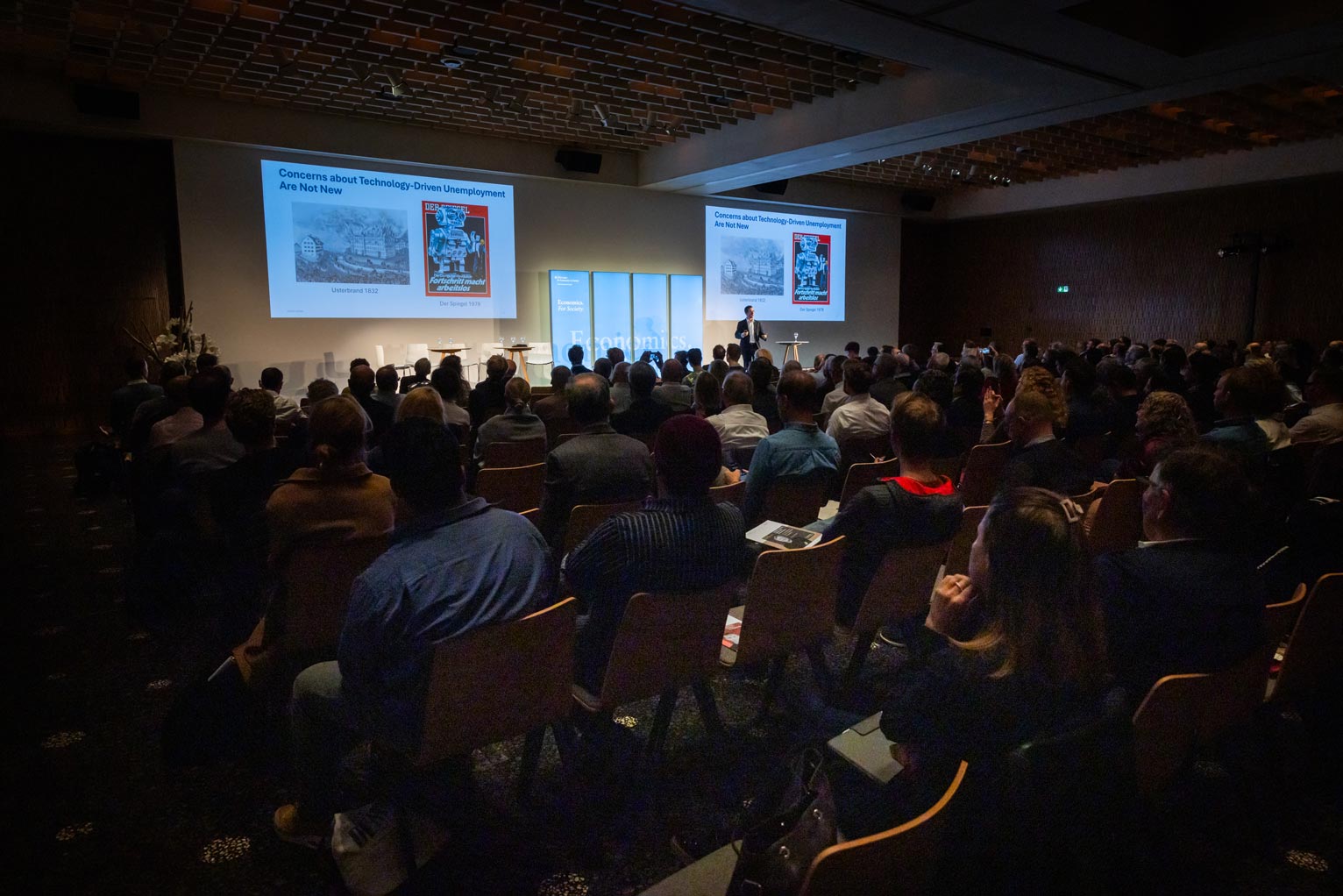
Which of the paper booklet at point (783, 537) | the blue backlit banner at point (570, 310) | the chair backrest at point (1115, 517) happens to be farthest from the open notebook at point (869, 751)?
the blue backlit banner at point (570, 310)

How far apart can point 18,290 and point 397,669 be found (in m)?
10.4

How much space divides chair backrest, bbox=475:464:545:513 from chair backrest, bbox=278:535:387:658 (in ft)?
4.48

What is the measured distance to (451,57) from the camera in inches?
305

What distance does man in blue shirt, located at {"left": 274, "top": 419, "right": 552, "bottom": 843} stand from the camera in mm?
1856

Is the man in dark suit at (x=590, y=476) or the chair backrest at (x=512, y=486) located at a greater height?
the man in dark suit at (x=590, y=476)

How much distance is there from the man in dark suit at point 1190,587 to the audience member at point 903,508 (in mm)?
800

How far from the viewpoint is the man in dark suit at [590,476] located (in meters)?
3.36

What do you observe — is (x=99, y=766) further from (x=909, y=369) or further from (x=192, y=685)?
(x=909, y=369)

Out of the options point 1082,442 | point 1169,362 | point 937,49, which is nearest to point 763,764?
point 1082,442

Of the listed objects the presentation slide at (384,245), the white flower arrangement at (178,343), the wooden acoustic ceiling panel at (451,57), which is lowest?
the white flower arrangement at (178,343)

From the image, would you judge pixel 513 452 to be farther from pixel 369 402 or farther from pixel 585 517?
pixel 585 517

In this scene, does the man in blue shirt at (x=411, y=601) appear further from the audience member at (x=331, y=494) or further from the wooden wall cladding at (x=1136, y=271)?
the wooden wall cladding at (x=1136, y=271)

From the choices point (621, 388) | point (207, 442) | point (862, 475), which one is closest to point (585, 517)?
point (862, 475)

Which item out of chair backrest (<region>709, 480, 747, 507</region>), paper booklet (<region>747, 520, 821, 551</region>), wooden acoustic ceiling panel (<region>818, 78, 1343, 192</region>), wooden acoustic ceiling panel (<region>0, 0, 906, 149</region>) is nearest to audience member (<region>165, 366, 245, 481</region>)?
chair backrest (<region>709, 480, 747, 507</region>)
